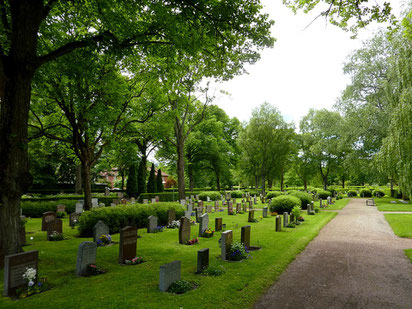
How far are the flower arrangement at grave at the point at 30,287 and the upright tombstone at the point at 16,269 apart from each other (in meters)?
0.11

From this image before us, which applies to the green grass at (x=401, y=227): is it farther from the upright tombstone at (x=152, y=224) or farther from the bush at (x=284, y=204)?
the upright tombstone at (x=152, y=224)

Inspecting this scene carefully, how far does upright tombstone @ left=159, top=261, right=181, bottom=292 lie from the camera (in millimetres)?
5664

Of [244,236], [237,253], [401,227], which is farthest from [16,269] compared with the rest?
[401,227]

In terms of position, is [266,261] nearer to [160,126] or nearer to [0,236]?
[0,236]

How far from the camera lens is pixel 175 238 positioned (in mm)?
11289

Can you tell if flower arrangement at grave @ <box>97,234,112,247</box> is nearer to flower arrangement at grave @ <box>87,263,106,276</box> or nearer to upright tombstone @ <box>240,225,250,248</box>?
flower arrangement at grave @ <box>87,263,106,276</box>

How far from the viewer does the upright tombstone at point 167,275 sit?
5.66 metres

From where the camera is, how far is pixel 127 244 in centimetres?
783

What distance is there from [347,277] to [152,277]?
5248 millimetres

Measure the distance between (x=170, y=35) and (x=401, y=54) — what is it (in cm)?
1349

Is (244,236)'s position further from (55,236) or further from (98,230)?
(55,236)

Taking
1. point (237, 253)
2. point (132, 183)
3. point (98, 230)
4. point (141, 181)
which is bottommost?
point (237, 253)

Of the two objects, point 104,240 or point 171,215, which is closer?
point 104,240

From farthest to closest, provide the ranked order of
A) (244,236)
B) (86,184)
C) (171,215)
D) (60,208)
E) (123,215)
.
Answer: (60,208)
(86,184)
(171,215)
(123,215)
(244,236)
